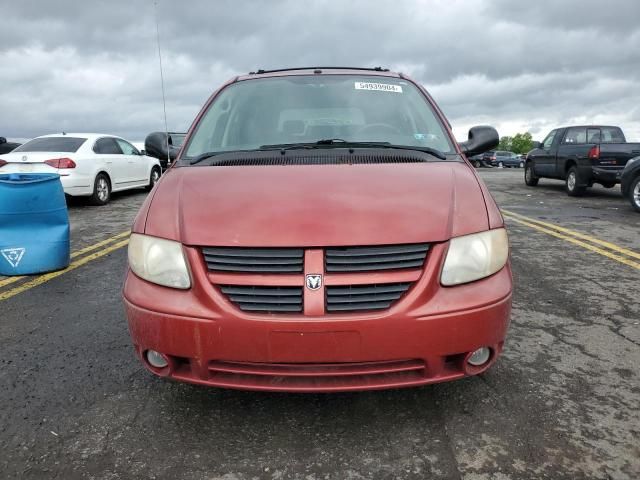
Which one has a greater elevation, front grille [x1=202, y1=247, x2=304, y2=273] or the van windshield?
the van windshield

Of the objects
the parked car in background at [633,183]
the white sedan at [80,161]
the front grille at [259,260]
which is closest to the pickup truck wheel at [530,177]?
the parked car in background at [633,183]

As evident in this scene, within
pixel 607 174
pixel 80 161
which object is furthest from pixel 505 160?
pixel 80 161

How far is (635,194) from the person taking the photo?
914cm

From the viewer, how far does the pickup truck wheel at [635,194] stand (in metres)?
9.09

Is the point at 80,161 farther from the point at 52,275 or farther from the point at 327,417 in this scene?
the point at 327,417

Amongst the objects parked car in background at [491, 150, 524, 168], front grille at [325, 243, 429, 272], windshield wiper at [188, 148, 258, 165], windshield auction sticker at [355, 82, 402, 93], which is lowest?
parked car in background at [491, 150, 524, 168]

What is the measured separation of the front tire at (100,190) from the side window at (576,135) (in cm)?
1078

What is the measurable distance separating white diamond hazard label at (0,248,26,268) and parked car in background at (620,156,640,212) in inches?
370

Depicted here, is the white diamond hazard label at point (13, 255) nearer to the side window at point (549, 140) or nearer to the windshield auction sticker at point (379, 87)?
the windshield auction sticker at point (379, 87)

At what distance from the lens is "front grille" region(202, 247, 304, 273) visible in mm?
2064

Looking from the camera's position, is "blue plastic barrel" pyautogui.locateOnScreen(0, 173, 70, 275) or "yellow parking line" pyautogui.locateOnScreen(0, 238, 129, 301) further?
"blue plastic barrel" pyautogui.locateOnScreen(0, 173, 70, 275)

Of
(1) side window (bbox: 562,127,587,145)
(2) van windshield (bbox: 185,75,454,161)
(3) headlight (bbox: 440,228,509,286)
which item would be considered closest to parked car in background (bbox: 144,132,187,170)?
(2) van windshield (bbox: 185,75,454,161)

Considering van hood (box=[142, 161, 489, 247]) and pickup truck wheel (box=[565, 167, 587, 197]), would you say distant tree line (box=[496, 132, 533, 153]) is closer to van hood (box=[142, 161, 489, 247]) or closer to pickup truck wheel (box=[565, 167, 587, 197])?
pickup truck wheel (box=[565, 167, 587, 197])

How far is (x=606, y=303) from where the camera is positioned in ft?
13.2
